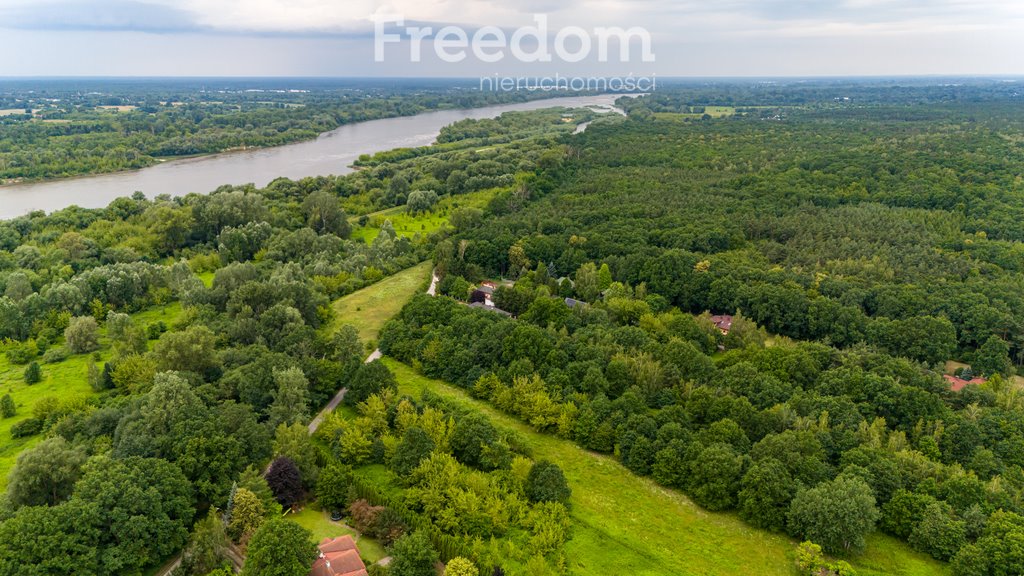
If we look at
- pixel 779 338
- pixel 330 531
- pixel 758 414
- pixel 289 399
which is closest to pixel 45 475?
pixel 289 399

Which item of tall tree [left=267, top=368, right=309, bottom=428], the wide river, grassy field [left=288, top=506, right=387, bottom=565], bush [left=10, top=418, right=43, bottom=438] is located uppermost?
the wide river

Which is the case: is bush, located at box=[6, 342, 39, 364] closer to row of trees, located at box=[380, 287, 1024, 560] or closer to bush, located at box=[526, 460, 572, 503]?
row of trees, located at box=[380, 287, 1024, 560]

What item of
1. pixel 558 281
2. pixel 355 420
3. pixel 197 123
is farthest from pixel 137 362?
pixel 197 123

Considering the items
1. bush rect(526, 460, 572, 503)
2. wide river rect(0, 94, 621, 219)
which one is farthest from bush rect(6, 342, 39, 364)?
wide river rect(0, 94, 621, 219)

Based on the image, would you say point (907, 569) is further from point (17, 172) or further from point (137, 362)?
point (17, 172)

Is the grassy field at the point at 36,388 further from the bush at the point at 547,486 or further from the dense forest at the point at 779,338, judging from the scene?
the bush at the point at 547,486

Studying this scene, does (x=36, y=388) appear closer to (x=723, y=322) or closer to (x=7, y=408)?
(x=7, y=408)
